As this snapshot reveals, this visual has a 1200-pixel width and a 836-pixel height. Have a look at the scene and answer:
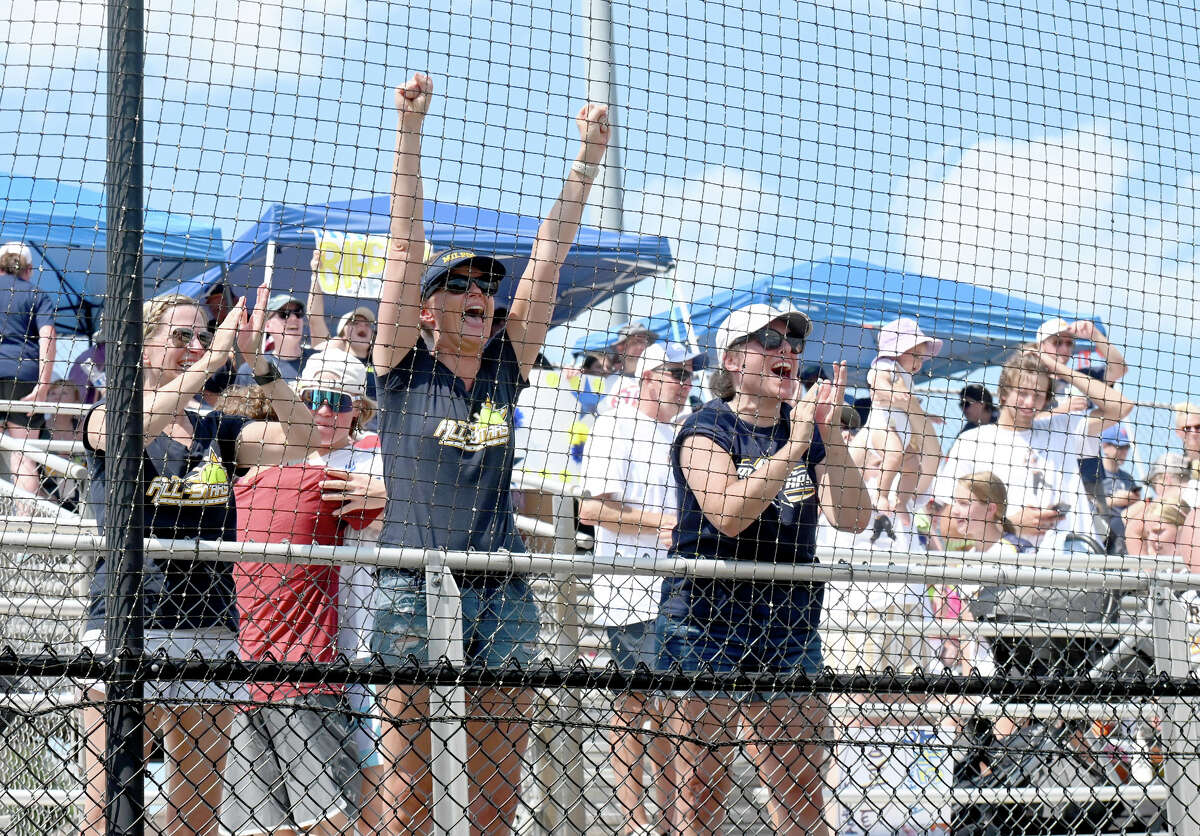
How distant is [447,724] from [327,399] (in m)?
1.19

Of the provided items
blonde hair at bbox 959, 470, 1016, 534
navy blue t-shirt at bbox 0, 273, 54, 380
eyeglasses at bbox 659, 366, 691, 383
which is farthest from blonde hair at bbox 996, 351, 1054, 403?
navy blue t-shirt at bbox 0, 273, 54, 380

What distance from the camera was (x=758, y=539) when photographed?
3.24 meters

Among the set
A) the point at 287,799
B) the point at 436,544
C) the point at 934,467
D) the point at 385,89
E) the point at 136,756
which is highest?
the point at 385,89

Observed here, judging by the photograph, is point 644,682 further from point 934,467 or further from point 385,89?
point 934,467

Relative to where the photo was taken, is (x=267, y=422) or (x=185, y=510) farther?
(x=267, y=422)

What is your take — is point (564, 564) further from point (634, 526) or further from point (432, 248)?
point (432, 248)

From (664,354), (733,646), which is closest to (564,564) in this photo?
(733,646)

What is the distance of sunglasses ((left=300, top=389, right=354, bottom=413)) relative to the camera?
349cm

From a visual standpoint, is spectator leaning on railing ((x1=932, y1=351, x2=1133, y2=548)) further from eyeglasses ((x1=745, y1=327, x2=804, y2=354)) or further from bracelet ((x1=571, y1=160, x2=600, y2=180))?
bracelet ((x1=571, y1=160, x2=600, y2=180))

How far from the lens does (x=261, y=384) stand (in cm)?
343

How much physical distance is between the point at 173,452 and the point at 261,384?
31 cm

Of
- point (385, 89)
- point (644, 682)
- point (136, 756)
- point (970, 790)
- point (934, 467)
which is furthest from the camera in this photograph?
point (934, 467)

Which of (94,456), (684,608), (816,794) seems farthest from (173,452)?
(816,794)

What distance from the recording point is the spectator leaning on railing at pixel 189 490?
3.02m
